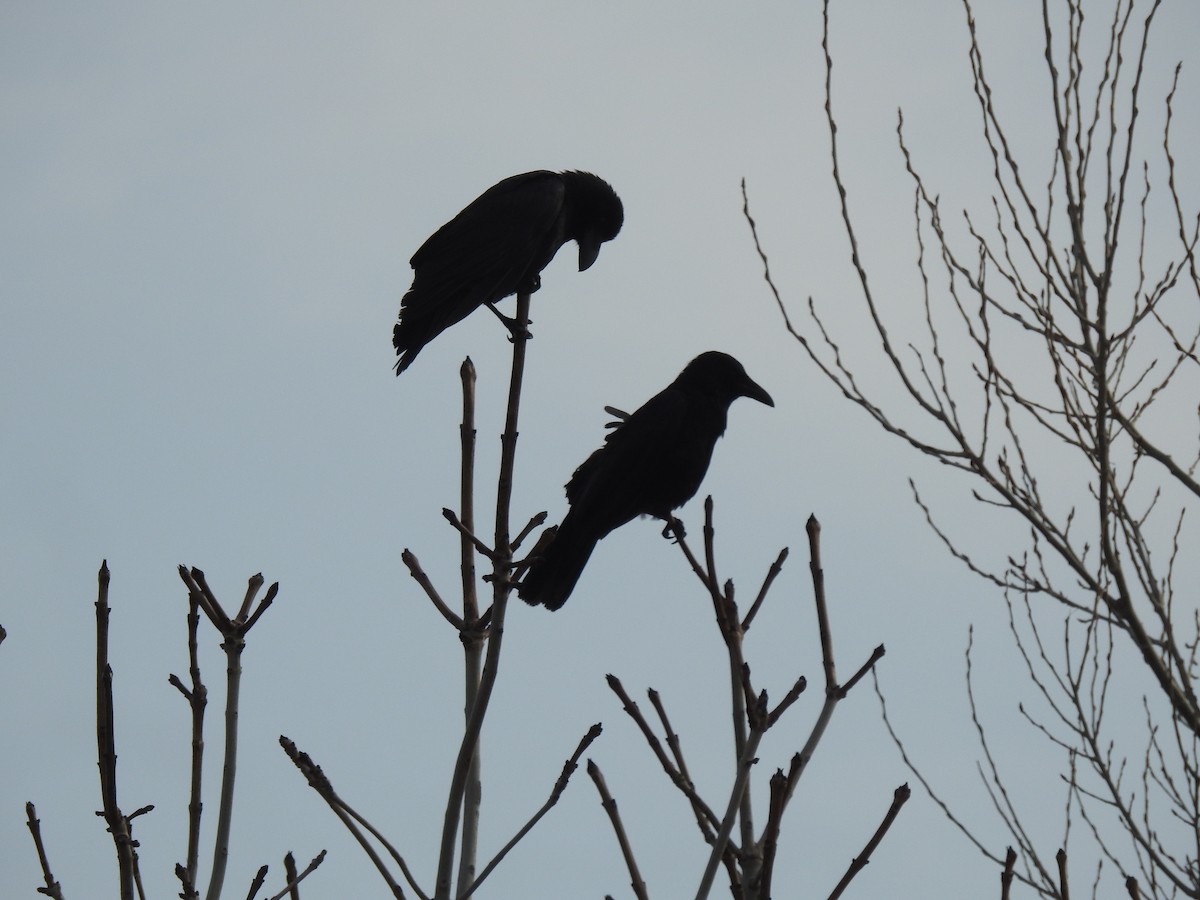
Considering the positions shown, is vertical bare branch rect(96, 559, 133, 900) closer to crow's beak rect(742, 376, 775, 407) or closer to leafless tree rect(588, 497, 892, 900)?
leafless tree rect(588, 497, 892, 900)

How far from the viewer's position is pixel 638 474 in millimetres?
5262

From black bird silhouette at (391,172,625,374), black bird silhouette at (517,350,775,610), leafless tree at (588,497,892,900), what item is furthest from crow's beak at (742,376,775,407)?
leafless tree at (588,497,892,900)

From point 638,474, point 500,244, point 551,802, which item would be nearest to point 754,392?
point 638,474

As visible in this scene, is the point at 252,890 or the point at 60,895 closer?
the point at 60,895

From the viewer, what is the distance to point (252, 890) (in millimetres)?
2609

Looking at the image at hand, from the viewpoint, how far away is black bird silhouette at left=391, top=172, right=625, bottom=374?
511 centimetres

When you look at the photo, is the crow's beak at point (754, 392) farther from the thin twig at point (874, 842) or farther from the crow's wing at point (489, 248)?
the thin twig at point (874, 842)

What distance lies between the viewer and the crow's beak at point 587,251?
6.28 meters

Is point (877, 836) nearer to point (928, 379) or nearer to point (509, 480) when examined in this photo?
point (509, 480)

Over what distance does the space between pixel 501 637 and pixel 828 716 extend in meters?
0.66

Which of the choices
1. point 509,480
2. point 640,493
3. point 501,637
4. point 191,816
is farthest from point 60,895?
point 640,493

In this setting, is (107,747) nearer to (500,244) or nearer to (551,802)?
(551,802)

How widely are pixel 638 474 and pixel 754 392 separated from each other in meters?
0.84

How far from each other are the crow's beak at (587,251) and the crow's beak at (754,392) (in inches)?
44.9
